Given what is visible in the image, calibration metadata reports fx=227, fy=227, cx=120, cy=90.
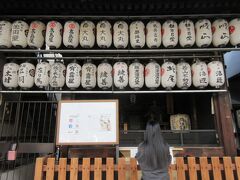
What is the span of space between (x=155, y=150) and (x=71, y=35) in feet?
12.6

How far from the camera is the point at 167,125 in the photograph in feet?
31.8

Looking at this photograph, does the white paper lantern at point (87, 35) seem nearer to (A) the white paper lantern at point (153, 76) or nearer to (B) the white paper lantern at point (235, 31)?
(A) the white paper lantern at point (153, 76)

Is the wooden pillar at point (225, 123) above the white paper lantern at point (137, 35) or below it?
below

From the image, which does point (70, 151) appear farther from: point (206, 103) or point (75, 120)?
point (206, 103)

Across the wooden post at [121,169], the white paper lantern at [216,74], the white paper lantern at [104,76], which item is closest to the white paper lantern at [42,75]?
the white paper lantern at [104,76]

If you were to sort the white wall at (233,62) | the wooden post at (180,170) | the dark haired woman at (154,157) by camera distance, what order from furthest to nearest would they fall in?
1. the white wall at (233,62)
2. the wooden post at (180,170)
3. the dark haired woman at (154,157)

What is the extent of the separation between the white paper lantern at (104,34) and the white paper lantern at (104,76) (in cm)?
59

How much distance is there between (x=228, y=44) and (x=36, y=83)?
17.6 ft

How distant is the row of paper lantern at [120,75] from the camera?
5887 millimetres

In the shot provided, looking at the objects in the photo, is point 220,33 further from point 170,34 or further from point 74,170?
point 74,170

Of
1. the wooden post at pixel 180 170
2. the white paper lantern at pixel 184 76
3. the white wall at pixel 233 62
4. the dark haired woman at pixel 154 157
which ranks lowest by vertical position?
the wooden post at pixel 180 170

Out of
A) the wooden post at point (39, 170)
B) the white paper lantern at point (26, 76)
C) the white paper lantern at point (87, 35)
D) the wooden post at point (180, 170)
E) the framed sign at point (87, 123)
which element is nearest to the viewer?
the wooden post at point (39, 170)

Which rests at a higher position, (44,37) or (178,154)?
(44,37)

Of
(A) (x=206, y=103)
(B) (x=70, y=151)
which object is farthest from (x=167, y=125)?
(B) (x=70, y=151)
